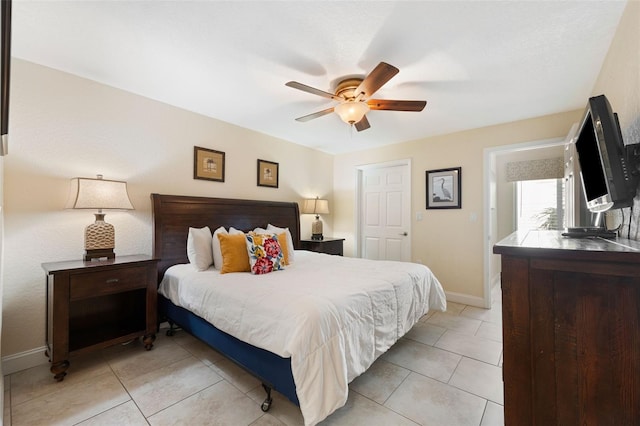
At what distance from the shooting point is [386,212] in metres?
4.48

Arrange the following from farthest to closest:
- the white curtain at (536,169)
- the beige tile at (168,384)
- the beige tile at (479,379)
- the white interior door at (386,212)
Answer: the white curtain at (536,169), the white interior door at (386,212), the beige tile at (479,379), the beige tile at (168,384)

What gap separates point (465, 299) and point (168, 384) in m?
3.50

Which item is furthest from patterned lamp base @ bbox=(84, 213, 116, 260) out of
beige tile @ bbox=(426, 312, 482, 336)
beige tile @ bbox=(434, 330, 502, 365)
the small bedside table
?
beige tile @ bbox=(426, 312, 482, 336)

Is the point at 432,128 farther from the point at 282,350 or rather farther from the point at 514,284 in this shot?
the point at 282,350


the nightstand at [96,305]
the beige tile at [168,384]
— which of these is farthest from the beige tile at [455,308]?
the nightstand at [96,305]

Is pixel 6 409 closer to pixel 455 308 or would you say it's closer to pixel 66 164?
pixel 66 164

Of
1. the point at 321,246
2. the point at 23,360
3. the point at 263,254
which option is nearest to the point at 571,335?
the point at 263,254

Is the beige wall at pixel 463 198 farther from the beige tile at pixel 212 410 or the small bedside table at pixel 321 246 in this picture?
the beige tile at pixel 212 410

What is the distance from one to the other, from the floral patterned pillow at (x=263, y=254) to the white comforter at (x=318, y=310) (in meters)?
0.12

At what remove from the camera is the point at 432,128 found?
11.7 ft

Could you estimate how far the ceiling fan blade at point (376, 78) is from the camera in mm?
1723

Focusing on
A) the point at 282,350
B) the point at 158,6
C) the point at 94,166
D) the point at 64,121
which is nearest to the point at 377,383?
the point at 282,350

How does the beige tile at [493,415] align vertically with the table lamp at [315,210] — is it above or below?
below

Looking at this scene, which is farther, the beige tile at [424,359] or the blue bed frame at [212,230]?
the beige tile at [424,359]
